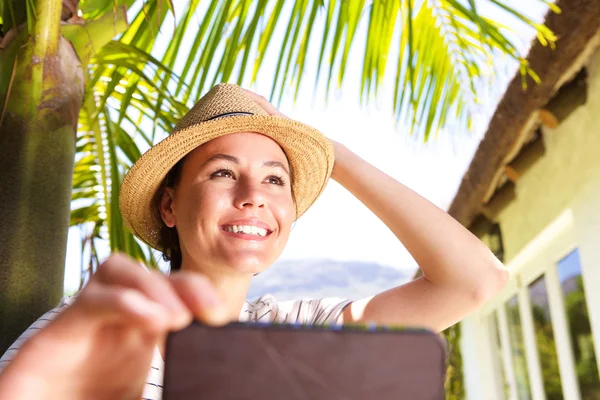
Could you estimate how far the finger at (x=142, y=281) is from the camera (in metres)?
0.32

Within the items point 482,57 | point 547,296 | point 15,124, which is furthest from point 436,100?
point 547,296

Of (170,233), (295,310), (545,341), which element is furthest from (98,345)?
(545,341)

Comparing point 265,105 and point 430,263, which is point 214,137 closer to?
point 265,105

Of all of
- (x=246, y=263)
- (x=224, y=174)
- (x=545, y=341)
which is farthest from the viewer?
(x=545, y=341)

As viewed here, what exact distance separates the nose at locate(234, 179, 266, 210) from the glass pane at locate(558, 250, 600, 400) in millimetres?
2905

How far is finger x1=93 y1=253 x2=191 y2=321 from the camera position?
322mm

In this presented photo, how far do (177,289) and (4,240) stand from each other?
0.93m

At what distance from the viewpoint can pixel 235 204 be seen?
1.14m

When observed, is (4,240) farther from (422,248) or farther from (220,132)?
(422,248)

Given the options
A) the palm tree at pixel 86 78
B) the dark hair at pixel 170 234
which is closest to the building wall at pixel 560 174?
the palm tree at pixel 86 78

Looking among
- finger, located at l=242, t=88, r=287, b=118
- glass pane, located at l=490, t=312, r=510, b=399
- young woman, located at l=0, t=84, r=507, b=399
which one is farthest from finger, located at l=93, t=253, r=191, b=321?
glass pane, located at l=490, t=312, r=510, b=399

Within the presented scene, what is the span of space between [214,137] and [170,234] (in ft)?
0.98

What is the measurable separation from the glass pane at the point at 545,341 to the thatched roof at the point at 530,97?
0.69 meters

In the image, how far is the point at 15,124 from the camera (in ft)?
3.94
